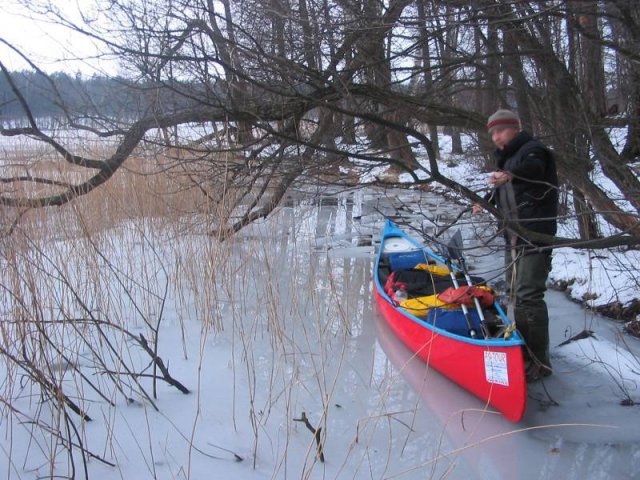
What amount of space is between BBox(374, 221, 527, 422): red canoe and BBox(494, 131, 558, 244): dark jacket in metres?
0.63

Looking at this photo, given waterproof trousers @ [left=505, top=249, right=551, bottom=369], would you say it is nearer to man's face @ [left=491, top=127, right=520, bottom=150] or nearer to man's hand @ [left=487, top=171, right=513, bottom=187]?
man's hand @ [left=487, top=171, right=513, bottom=187]

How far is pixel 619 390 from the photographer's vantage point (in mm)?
3238

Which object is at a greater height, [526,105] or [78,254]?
[526,105]

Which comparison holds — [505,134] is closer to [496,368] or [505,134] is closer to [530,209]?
[530,209]

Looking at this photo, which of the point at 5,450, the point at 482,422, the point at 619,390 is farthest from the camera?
the point at 619,390

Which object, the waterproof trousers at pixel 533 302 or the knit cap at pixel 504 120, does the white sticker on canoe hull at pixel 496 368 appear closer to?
the waterproof trousers at pixel 533 302

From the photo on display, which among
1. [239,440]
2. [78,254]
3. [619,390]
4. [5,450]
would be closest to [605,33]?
[619,390]

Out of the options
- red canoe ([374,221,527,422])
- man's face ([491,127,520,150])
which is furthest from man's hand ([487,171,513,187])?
red canoe ([374,221,527,422])

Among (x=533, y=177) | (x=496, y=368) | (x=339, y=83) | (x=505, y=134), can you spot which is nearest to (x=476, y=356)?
(x=496, y=368)

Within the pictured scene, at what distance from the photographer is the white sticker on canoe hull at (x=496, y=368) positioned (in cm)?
293

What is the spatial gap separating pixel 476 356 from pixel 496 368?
0.45 feet

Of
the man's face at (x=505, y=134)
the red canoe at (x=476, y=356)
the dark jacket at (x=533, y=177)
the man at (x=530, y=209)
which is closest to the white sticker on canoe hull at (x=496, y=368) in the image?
the red canoe at (x=476, y=356)

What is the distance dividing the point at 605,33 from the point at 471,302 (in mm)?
2030

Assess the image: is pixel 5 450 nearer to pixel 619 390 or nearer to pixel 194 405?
pixel 194 405
